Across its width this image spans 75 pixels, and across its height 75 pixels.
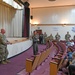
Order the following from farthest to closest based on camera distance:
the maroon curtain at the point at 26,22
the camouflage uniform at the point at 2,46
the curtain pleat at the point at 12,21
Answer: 1. the curtain pleat at the point at 12,21
2. the maroon curtain at the point at 26,22
3. the camouflage uniform at the point at 2,46

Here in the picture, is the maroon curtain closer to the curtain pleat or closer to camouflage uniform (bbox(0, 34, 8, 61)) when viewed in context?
the curtain pleat

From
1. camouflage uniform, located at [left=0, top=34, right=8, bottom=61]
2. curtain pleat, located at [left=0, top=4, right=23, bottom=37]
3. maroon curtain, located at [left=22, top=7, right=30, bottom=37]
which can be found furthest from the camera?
curtain pleat, located at [left=0, top=4, right=23, bottom=37]

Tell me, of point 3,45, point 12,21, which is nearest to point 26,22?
point 12,21

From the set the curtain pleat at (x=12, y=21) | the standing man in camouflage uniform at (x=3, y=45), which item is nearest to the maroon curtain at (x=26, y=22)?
the curtain pleat at (x=12, y=21)

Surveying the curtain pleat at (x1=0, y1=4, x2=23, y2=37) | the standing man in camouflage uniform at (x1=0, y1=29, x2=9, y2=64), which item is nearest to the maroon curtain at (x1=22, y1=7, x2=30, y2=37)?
the curtain pleat at (x1=0, y1=4, x2=23, y2=37)

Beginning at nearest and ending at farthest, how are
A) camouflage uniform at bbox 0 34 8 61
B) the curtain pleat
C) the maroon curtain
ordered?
camouflage uniform at bbox 0 34 8 61 < the maroon curtain < the curtain pleat

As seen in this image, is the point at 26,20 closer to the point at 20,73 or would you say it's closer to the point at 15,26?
the point at 15,26

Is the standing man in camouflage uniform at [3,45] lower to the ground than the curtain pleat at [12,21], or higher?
lower

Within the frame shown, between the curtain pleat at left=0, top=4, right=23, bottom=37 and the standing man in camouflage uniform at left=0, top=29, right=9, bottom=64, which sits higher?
the curtain pleat at left=0, top=4, right=23, bottom=37

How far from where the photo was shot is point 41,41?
611 inches

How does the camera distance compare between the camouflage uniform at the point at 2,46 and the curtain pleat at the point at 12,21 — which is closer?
the camouflage uniform at the point at 2,46

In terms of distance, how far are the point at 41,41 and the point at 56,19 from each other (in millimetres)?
3105

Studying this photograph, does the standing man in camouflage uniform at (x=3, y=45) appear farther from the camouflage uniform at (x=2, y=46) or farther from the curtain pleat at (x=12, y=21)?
the curtain pleat at (x=12, y=21)

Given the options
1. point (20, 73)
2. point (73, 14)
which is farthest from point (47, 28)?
point (20, 73)
